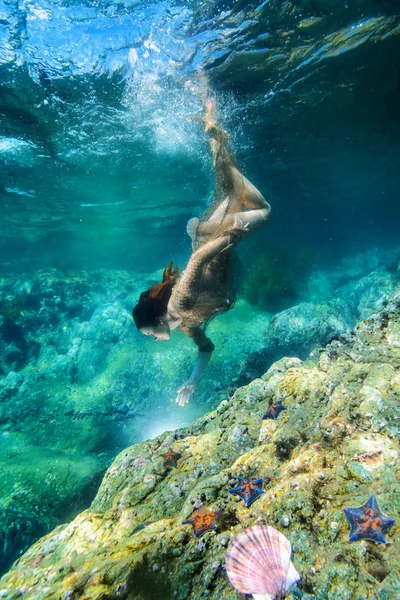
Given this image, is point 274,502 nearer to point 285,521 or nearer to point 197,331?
point 285,521

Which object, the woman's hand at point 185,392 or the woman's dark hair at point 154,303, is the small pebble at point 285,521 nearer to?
the woman's dark hair at point 154,303

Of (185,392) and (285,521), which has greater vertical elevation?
(185,392)

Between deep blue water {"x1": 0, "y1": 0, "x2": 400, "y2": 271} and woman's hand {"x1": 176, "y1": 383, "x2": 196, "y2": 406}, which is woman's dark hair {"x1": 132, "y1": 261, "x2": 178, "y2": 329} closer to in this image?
woman's hand {"x1": 176, "y1": 383, "x2": 196, "y2": 406}

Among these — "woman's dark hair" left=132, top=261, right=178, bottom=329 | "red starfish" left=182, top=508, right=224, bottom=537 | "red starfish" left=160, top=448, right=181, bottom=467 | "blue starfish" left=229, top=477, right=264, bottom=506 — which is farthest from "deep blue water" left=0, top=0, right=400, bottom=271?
"red starfish" left=182, top=508, right=224, bottom=537

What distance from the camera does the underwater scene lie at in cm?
168

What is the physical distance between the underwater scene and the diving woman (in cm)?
2

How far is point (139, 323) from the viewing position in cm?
271

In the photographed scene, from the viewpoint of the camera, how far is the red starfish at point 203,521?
179 centimetres

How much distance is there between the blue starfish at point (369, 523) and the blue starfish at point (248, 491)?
27.1 inches

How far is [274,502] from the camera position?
1.83 m

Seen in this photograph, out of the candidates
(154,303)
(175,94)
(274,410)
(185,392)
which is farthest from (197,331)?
(175,94)

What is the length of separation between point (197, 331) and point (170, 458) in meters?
1.46

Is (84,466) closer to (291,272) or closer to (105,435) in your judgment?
(105,435)

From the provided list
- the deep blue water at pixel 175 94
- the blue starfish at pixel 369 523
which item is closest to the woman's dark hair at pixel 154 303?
the blue starfish at pixel 369 523
